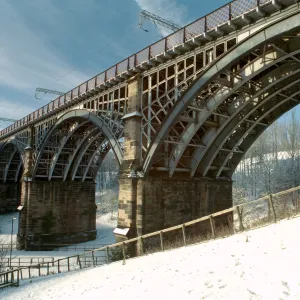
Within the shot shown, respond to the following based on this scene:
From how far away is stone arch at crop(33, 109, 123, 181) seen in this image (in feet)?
89.9

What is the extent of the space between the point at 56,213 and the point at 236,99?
922 inches

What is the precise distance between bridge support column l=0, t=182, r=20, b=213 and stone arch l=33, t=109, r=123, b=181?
65.1ft

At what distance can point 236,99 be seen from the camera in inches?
592

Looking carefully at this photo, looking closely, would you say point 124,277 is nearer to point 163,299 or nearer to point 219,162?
point 163,299

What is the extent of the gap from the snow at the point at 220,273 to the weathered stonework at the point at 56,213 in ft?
70.4

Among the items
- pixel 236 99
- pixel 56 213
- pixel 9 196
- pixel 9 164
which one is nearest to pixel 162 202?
pixel 236 99

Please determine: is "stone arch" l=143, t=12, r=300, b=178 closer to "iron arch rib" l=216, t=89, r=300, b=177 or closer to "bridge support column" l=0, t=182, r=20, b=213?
"iron arch rib" l=216, t=89, r=300, b=177

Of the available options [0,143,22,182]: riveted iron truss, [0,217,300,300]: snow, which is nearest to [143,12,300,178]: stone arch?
[0,217,300,300]: snow

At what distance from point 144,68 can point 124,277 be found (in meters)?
11.3

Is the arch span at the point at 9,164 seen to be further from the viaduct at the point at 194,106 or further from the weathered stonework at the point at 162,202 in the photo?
the weathered stonework at the point at 162,202

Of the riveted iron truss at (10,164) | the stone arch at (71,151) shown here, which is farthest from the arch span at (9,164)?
the stone arch at (71,151)

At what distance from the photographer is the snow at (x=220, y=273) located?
5277 mm

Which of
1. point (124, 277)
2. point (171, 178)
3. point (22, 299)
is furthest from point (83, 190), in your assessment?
point (124, 277)

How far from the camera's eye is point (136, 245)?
14164mm
